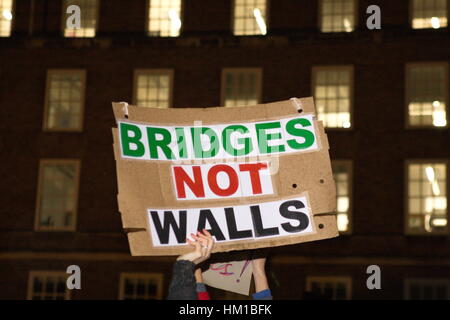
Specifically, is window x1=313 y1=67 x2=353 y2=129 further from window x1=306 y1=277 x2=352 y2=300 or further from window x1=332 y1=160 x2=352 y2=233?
window x1=306 y1=277 x2=352 y2=300

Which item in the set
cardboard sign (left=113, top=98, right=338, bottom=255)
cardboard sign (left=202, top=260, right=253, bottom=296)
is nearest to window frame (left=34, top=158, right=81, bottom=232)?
cardboard sign (left=202, top=260, right=253, bottom=296)

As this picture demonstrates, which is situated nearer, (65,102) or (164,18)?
(65,102)

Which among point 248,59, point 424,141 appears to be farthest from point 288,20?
point 424,141

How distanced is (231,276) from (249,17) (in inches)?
1036

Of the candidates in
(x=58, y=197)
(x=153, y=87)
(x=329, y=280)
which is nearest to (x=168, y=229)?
(x=329, y=280)

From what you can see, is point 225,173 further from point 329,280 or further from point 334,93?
point 334,93

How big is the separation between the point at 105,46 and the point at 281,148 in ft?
88.5

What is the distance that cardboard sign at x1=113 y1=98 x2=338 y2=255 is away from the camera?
506cm

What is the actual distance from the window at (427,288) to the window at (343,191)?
107 inches

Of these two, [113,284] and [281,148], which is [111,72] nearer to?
[113,284]

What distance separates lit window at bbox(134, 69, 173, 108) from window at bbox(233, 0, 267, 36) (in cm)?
299

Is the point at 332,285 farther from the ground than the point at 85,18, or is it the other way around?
the point at 85,18

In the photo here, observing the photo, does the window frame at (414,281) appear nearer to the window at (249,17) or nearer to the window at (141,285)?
the window at (141,285)

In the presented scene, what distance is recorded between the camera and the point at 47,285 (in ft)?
98.6
